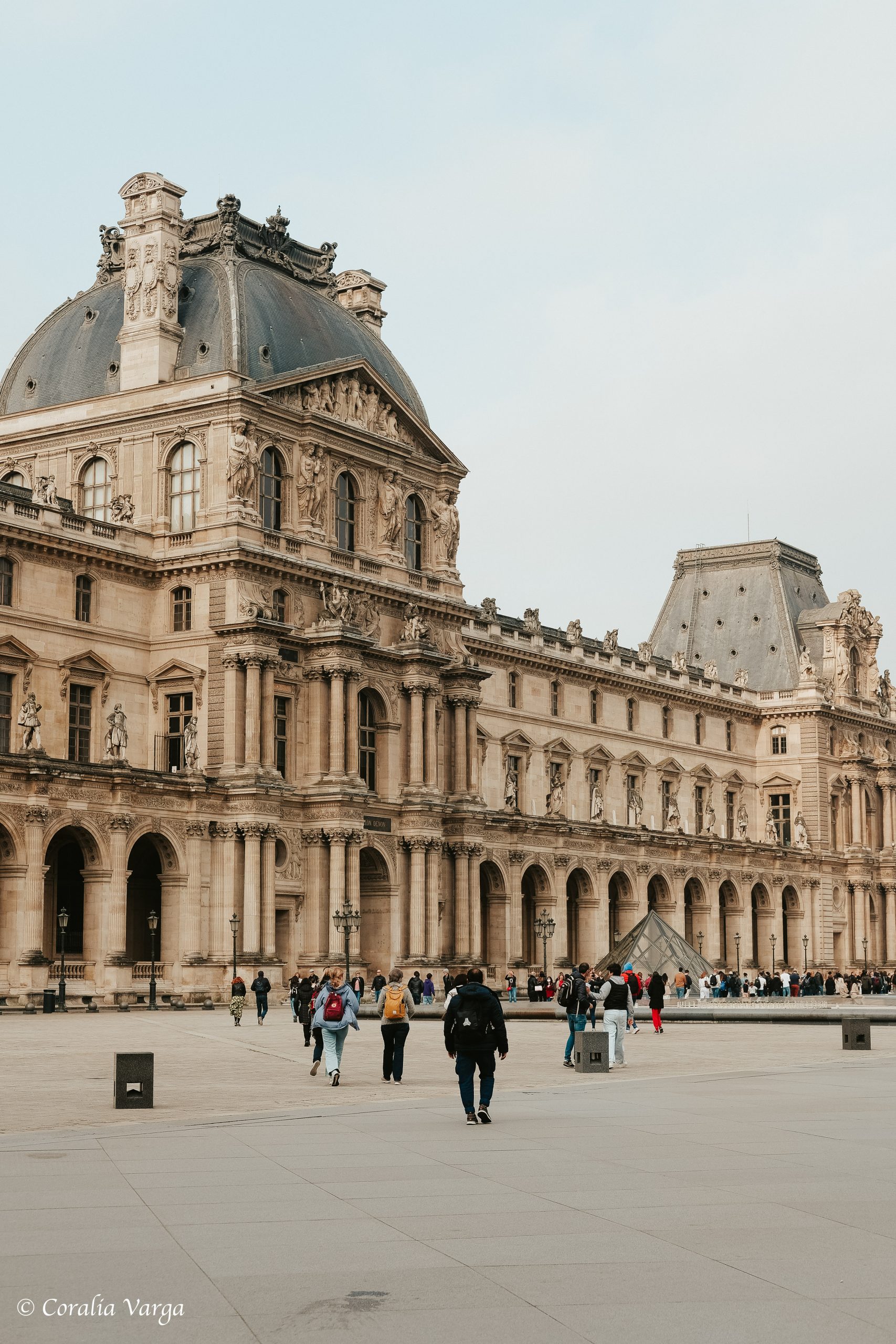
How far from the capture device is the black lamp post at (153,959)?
61.5 meters

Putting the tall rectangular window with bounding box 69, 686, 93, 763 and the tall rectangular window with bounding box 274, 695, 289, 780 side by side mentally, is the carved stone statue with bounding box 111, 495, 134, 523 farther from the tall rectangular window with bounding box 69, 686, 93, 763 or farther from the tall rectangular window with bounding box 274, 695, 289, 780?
the tall rectangular window with bounding box 274, 695, 289, 780

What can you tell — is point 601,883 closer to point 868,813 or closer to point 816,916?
point 816,916

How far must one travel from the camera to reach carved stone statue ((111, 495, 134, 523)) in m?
70.9

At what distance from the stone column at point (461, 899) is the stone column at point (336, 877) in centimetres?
815

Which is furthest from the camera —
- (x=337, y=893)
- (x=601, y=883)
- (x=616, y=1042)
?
(x=601, y=883)

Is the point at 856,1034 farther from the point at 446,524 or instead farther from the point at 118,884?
the point at 446,524

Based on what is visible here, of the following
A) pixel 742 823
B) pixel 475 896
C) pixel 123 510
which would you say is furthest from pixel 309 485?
pixel 742 823

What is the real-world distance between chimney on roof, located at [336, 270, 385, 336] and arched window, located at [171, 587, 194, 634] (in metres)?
20.2

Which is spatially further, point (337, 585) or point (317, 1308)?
point (337, 585)

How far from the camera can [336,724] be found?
70.7m

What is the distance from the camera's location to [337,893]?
70.3 metres

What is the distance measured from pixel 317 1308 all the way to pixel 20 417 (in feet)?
222

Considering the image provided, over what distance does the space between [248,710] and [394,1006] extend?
39099 millimetres

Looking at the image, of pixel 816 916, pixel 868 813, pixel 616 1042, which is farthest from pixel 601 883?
pixel 616 1042
